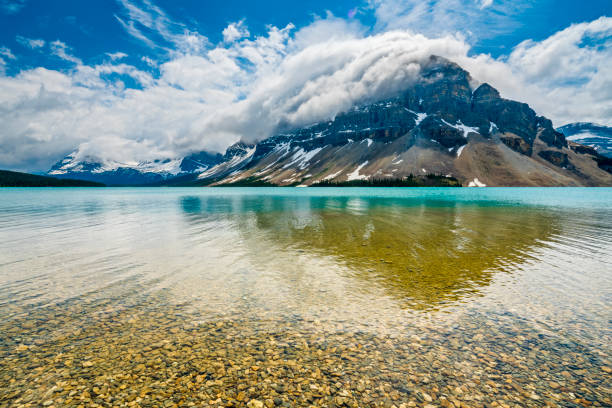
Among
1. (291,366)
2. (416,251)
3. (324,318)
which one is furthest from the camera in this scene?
(416,251)

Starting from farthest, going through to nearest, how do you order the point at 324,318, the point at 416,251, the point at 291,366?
the point at 416,251 → the point at 324,318 → the point at 291,366

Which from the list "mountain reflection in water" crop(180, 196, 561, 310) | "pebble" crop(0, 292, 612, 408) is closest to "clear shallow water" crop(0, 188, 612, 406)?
"pebble" crop(0, 292, 612, 408)

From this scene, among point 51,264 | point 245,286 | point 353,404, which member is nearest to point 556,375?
point 353,404

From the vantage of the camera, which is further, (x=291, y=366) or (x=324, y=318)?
(x=324, y=318)

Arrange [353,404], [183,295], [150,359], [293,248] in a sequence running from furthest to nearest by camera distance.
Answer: [293,248] < [183,295] < [150,359] < [353,404]

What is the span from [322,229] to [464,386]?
30.5 meters

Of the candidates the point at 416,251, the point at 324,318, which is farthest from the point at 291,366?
the point at 416,251

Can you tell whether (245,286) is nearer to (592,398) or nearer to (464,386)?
(464,386)

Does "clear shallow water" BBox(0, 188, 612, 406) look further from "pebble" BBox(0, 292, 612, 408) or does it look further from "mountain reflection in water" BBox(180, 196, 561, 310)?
"mountain reflection in water" BBox(180, 196, 561, 310)

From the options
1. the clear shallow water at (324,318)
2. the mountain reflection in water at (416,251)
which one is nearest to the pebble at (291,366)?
the clear shallow water at (324,318)

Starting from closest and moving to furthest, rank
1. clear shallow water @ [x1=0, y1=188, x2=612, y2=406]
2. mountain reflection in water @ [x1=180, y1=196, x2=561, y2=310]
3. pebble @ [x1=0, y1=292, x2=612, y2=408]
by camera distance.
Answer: pebble @ [x1=0, y1=292, x2=612, y2=408], clear shallow water @ [x1=0, y1=188, x2=612, y2=406], mountain reflection in water @ [x1=180, y1=196, x2=561, y2=310]

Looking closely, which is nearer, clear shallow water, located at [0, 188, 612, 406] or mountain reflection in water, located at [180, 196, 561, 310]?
clear shallow water, located at [0, 188, 612, 406]

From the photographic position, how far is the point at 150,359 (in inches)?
393

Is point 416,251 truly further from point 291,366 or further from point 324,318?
point 291,366
